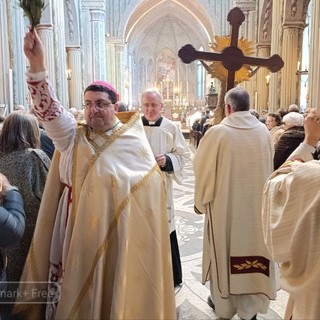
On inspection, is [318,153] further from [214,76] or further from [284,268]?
[214,76]

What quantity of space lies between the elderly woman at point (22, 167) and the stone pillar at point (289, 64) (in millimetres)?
9636

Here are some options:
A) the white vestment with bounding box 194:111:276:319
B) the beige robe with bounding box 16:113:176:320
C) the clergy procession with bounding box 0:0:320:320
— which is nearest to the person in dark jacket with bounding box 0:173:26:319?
the clergy procession with bounding box 0:0:320:320

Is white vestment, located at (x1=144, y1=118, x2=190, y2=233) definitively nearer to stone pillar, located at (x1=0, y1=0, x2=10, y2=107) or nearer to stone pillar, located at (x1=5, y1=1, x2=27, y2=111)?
stone pillar, located at (x1=0, y1=0, x2=10, y2=107)

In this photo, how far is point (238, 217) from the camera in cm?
321

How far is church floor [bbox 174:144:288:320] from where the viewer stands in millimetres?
3463

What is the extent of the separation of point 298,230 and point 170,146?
2.20 meters

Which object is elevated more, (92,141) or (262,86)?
(262,86)

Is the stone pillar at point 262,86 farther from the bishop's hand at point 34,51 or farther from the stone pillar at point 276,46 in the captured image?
the bishop's hand at point 34,51

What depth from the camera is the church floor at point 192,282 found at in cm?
346

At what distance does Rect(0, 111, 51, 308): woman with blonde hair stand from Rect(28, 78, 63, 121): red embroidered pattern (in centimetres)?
63

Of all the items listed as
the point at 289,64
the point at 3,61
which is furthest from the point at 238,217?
the point at 289,64

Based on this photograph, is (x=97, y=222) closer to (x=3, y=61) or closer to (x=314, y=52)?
(x=3, y=61)

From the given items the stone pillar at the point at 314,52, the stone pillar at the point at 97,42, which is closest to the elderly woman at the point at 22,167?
the stone pillar at the point at 314,52

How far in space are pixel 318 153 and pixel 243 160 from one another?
1.23 m
